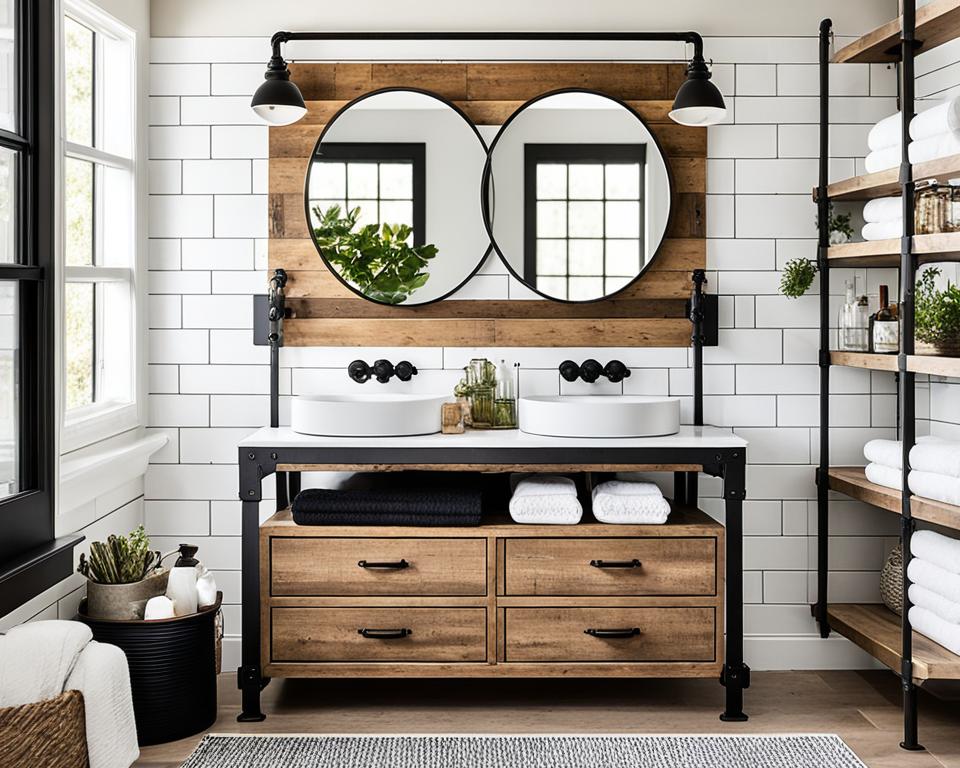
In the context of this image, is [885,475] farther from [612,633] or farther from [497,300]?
[497,300]

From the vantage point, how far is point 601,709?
10.2 feet

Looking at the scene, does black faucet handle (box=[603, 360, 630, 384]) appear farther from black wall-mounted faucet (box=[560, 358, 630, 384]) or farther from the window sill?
the window sill

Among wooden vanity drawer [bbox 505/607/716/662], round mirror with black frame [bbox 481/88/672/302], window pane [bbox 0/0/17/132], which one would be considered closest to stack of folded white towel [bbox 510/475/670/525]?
wooden vanity drawer [bbox 505/607/716/662]

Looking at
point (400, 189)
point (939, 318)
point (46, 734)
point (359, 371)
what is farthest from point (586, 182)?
point (46, 734)

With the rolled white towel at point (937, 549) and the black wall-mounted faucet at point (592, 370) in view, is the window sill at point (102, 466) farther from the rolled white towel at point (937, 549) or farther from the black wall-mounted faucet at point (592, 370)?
the rolled white towel at point (937, 549)

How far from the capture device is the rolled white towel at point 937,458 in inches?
105

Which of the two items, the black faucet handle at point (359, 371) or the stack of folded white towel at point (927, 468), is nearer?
the stack of folded white towel at point (927, 468)

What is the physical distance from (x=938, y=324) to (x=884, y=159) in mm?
588

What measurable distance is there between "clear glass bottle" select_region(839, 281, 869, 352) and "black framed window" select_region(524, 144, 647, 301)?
72cm

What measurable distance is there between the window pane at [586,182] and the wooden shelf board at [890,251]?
0.82 m

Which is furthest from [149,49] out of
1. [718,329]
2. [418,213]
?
[718,329]

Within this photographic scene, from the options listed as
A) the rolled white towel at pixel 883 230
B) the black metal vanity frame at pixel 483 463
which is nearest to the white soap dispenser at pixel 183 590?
the black metal vanity frame at pixel 483 463

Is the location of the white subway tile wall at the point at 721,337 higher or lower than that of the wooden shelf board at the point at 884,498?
higher

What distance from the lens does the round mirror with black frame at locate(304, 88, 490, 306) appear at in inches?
135
